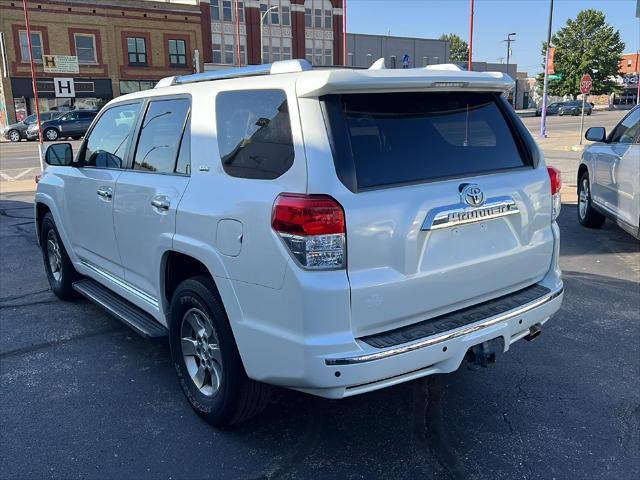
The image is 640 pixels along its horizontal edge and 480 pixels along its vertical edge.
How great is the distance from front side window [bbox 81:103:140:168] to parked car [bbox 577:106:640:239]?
17.2 ft

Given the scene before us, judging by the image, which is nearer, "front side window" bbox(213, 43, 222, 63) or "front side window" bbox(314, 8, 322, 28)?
"front side window" bbox(213, 43, 222, 63)

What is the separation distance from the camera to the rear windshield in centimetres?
271

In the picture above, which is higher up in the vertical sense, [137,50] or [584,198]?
[137,50]

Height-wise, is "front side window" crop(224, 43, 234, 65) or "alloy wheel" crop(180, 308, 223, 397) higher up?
"front side window" crop(224, 43, 234, 65)

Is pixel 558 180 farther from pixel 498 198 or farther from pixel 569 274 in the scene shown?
pixel 569 274

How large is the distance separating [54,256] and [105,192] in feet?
6.43

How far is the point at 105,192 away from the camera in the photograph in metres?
4.22

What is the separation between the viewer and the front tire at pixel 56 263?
17.8ft

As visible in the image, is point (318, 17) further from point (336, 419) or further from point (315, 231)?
point (315, 231)

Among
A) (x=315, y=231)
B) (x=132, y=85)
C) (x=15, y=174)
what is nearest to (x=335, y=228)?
(x=315, y=231)

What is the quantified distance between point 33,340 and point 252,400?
251cm

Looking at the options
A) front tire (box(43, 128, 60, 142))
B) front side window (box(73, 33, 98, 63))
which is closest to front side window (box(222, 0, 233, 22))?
front side window (box(73, 33, 98, 63))

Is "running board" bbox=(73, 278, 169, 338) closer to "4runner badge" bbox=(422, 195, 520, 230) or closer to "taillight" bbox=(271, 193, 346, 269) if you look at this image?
"taillight" bbox=(271, 193, 346, 269)

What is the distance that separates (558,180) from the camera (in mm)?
3631
